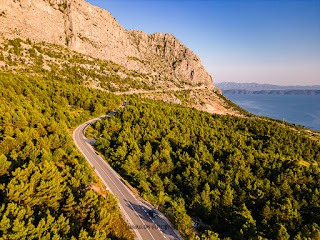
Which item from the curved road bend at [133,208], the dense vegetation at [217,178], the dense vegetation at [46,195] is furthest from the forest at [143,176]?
the curved road bend at [133,208]

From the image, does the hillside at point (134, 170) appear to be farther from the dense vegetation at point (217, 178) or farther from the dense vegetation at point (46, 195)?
the dense vegetation at point (217, 178)

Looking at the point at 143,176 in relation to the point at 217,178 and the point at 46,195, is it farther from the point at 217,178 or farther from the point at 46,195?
the point at 217,178

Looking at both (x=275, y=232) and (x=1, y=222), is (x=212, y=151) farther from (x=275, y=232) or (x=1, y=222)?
(x=1, y=222)

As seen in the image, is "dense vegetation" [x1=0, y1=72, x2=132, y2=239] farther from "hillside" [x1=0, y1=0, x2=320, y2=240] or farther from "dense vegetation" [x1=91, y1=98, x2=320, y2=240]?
"dense vegetation" [x1=91, y1=98, x2=320, y2=240]

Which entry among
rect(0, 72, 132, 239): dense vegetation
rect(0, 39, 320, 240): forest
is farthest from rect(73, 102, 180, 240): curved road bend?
rect(0, 72, 132, 239): dense vegetation

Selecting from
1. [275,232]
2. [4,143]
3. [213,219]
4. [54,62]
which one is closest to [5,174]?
[4,143]
